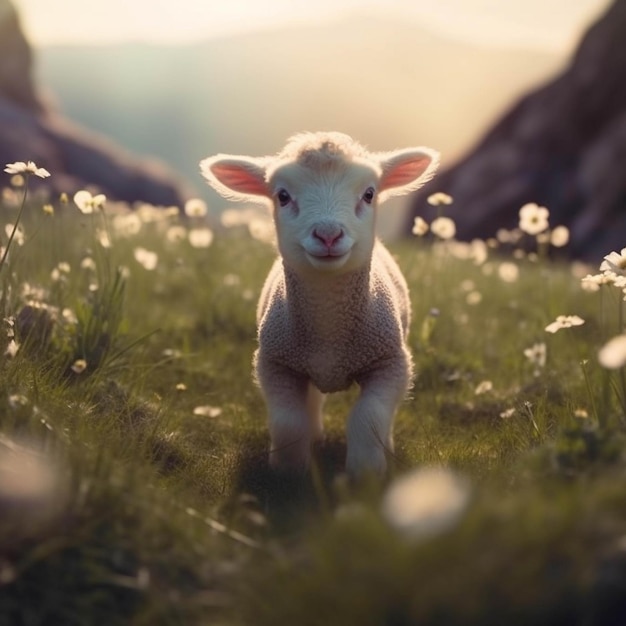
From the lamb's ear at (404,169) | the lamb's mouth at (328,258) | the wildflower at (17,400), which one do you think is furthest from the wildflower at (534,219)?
the wildflower at (17,400)

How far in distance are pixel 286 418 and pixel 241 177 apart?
1.26m

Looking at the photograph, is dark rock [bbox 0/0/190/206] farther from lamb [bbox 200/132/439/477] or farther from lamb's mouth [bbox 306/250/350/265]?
lamb's mouth [bbox 306/250/350/265]

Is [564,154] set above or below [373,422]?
above

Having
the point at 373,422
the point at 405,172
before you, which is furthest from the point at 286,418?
the point at 405,172

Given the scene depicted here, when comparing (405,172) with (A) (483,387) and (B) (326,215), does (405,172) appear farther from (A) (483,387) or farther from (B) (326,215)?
(A) (483,387)

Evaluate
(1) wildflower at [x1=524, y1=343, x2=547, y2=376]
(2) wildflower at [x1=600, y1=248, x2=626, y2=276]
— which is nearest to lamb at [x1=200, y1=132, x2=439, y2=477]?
(2) wildflower at [x1=600, y1=248, x2=626, y2=276]

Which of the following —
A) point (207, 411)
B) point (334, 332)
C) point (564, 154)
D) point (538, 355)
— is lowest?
point (207, 411)

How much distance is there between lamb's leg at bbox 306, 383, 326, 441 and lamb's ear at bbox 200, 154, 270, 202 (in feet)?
3.51

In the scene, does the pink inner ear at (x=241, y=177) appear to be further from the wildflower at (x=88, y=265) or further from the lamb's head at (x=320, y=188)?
the wildflower at (x=88, y=265)

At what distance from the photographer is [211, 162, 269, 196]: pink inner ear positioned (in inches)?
191

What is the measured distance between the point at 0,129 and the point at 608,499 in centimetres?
1803

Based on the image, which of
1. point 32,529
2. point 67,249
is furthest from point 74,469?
point 67,249

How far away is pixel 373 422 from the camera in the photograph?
4324 millimetres

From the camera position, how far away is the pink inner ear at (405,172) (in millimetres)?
4957
